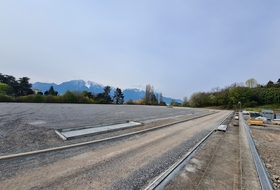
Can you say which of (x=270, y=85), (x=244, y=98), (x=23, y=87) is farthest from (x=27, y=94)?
(x=270, y=85)

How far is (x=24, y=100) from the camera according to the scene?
30609 millimetres

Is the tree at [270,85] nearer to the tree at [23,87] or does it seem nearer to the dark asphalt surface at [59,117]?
the dark asphalt surface at [59,117]

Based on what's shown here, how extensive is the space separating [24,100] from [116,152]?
3616 centimetres

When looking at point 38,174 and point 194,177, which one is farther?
point 194,177

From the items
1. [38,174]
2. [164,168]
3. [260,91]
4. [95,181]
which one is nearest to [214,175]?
[164,168]

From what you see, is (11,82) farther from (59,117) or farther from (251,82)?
(251,82)

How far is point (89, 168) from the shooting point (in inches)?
134

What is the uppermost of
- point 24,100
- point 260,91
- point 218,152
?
point 260,91

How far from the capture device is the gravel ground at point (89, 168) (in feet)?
9.04

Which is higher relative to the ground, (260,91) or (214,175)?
(260,91)

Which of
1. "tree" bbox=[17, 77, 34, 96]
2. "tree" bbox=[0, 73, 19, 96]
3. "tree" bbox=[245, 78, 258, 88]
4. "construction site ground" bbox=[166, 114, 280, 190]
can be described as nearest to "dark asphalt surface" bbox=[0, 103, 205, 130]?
"construction site ground" bbox=[166, 114, 280, 190]

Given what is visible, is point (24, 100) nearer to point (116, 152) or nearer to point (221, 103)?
point (116, 152)

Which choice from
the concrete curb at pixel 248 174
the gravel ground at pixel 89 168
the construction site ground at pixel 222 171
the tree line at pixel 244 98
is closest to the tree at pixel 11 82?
→ the gravel ground at pixel 89 168

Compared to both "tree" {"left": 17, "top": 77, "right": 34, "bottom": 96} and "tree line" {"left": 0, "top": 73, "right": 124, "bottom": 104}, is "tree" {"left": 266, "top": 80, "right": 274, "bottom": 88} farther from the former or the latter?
"tree" {"left": 17, "top": 77, "right": 34, "bottom": 96}
